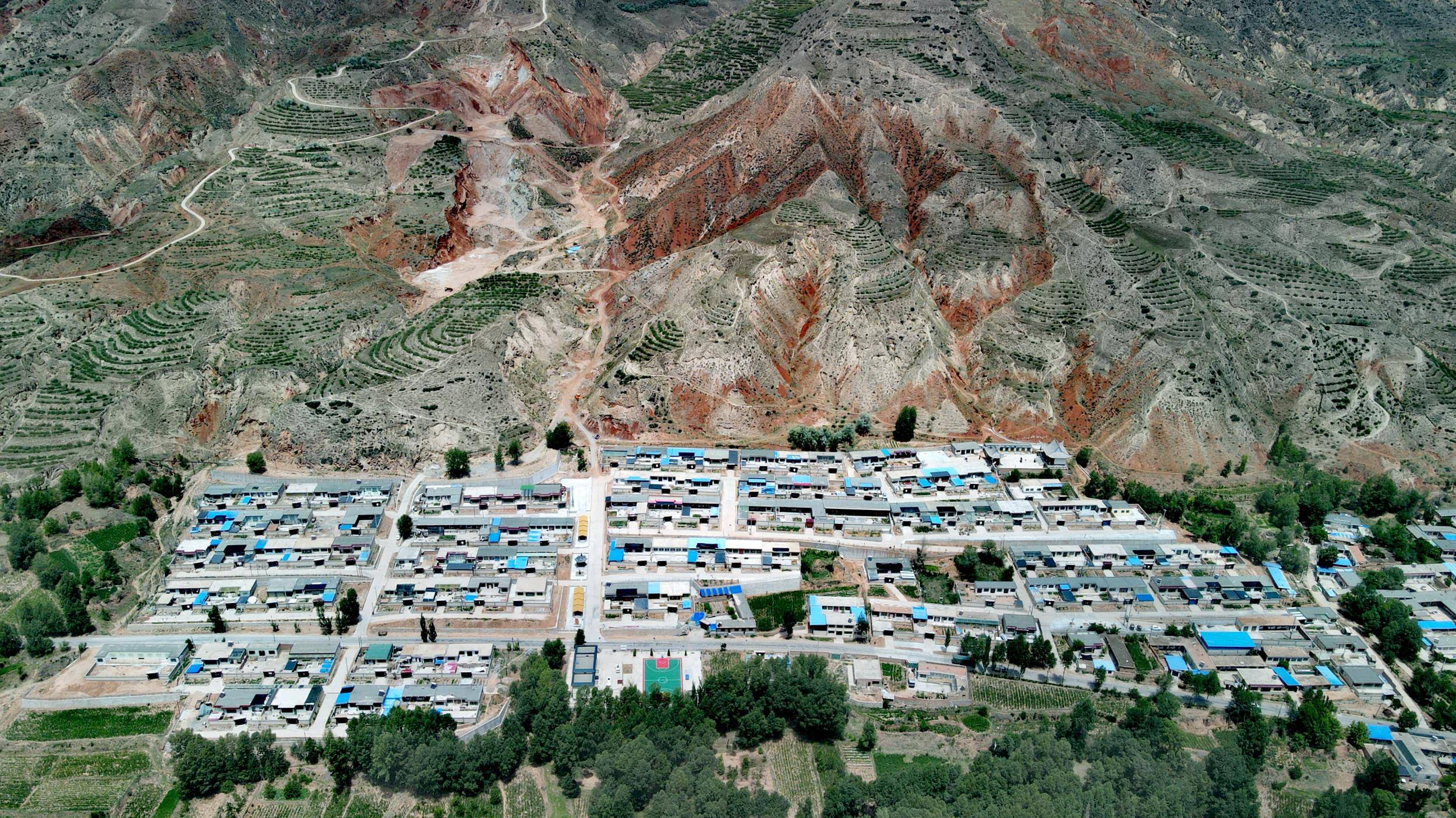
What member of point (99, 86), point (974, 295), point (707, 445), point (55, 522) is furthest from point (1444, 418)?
point (99, 86)

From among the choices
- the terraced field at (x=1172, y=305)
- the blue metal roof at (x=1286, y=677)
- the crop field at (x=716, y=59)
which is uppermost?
the crop field at (x=716, y=59)

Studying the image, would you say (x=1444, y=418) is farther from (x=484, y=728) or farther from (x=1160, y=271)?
(x=484, y=728)

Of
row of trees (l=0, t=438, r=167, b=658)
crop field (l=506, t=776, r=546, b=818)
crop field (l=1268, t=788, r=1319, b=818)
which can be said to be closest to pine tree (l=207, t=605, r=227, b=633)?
row of trees (l=0, t=438, r=167, b=658)

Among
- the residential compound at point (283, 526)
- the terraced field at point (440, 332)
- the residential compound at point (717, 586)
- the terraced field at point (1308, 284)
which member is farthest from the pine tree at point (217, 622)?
the terraced field at point (1308, 284)

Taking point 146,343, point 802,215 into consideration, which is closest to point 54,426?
point 146,343

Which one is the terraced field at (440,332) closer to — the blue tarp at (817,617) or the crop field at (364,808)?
the crop field at (364,808)

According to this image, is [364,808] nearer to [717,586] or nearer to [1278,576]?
[717,586]
